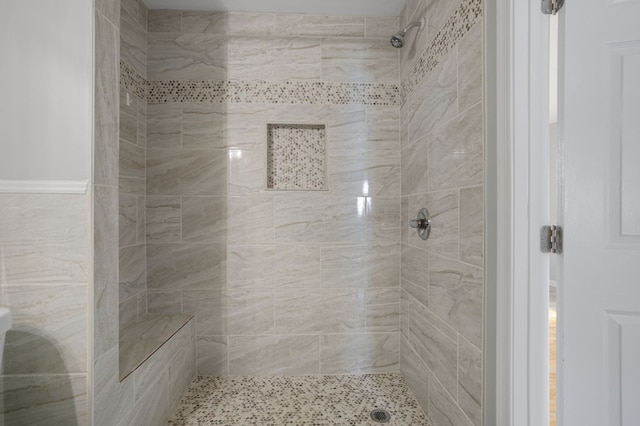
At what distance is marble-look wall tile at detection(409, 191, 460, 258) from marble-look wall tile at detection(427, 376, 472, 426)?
61 centimetres

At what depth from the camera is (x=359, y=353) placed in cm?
202

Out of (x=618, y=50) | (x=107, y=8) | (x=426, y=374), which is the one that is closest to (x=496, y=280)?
(x=618, y=50)

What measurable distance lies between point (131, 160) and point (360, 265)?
1496 mm

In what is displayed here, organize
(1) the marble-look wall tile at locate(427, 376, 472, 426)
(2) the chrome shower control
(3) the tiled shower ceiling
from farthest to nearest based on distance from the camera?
1. (3) the tiled shower ceiling
2. (2) the chrome shower control
3. (1) the marble-look wall tile at locate(427, 376, 472, 426)

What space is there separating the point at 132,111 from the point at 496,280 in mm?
2000

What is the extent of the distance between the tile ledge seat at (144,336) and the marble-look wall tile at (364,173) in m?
1.22

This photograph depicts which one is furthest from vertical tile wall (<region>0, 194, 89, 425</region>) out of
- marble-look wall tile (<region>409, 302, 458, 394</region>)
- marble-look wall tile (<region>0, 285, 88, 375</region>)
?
marble-look wall tile (<region>409, 302, 458, 394</region>)

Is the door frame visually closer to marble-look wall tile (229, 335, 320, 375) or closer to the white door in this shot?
the white door

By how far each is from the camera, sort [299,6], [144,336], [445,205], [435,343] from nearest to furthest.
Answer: [445,205] → [435,343] → [144,336] → [299,6]

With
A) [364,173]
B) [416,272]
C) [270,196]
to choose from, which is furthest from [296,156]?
[416,272]

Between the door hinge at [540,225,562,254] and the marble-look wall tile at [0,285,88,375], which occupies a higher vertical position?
the door hinge at [540,225,562,254]

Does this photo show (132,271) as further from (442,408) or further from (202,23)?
(442,408)

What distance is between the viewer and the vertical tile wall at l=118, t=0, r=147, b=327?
1.71 m

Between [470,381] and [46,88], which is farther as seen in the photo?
[470,381]
